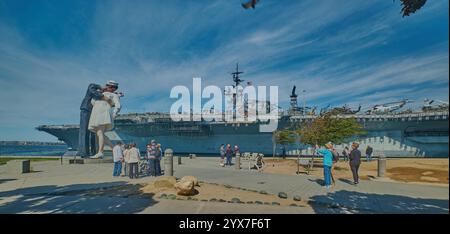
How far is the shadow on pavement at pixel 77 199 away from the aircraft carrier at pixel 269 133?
2237 centimetres

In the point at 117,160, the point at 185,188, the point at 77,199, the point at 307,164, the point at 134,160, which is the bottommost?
the point at 307,164

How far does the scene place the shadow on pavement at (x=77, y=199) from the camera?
5500 mm

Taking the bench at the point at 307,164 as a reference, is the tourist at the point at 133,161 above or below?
above

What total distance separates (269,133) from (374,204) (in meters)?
31.7

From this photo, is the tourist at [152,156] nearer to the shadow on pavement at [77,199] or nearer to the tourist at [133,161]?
the tourist at [133,161]

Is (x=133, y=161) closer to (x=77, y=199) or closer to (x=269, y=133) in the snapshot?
(x=77, y=199)

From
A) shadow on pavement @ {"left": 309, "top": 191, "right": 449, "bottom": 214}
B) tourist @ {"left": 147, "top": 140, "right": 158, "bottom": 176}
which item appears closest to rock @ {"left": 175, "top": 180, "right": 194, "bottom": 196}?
shadow on pavement @ {"left": 309, "top": 191, "right": 449, "bottom": 214}

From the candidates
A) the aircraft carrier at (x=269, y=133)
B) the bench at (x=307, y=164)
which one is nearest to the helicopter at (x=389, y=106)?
the aircraft carrier at (x=269, y=133)

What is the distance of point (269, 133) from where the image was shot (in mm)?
37500

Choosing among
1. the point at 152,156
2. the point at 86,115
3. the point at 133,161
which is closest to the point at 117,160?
the point at 133,161

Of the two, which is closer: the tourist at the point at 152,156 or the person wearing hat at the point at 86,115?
the tourist at the point at 152,156
